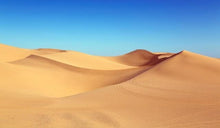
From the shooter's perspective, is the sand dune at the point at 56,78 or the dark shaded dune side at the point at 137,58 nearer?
the sand dune at the point at 56,78

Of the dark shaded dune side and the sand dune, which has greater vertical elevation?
the dark shaded dune side

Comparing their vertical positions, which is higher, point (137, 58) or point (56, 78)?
point (137, 58)

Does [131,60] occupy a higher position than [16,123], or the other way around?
[131,60]

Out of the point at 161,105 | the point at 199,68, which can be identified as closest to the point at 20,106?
the point at 161,105

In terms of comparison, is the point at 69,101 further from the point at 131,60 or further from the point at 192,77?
the point at 131,60

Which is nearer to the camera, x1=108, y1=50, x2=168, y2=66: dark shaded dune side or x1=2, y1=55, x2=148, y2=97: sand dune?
x1=2, y1=55, x2=148, y2=97: sand dune

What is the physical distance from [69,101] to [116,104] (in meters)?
1.82

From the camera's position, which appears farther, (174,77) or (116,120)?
(174,77)

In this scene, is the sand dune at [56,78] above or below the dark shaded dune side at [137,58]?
below

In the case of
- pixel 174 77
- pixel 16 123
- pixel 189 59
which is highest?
pixel 189 59

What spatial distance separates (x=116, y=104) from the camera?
6703mm

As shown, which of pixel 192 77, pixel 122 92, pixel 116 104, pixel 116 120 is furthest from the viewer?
pixel 192 77

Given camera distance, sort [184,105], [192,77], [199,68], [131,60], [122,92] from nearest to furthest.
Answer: [184,105] → [122,92] → [192,77] → [199,68] → [131,60]

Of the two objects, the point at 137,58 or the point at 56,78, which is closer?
the point at 56,78
